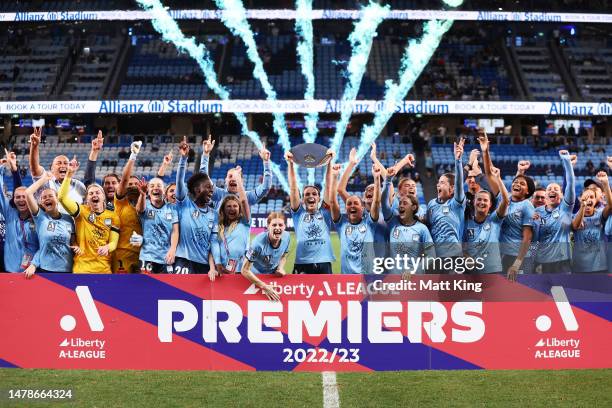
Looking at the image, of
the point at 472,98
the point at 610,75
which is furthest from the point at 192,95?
the point at 610,75

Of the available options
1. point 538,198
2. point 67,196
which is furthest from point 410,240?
point 67,196

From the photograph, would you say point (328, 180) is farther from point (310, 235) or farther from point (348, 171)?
point (310, 235)

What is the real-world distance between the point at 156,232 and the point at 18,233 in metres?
1.51

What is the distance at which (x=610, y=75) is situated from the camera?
135 ft

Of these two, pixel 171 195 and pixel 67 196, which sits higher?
pixel 171 195

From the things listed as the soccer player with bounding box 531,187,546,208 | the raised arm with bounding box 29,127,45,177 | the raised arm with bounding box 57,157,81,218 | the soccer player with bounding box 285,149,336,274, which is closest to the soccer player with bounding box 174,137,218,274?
the soccer player with bounding box 285,149,336,274

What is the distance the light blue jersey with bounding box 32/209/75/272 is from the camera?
7996 millimetres

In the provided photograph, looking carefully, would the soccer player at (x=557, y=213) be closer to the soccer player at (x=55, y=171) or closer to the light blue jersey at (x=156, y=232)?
the light blue jersey at (x=156, y=232)

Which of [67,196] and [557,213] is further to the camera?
[557,213]

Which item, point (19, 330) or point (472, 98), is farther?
point (472, 98)

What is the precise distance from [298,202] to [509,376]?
283 centimetres

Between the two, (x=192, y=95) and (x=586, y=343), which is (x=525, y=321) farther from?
(x=192, y=95)

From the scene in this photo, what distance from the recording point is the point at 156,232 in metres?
8.59

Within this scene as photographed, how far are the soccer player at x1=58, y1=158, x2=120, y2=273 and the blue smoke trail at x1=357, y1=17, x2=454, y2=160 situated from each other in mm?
26783
